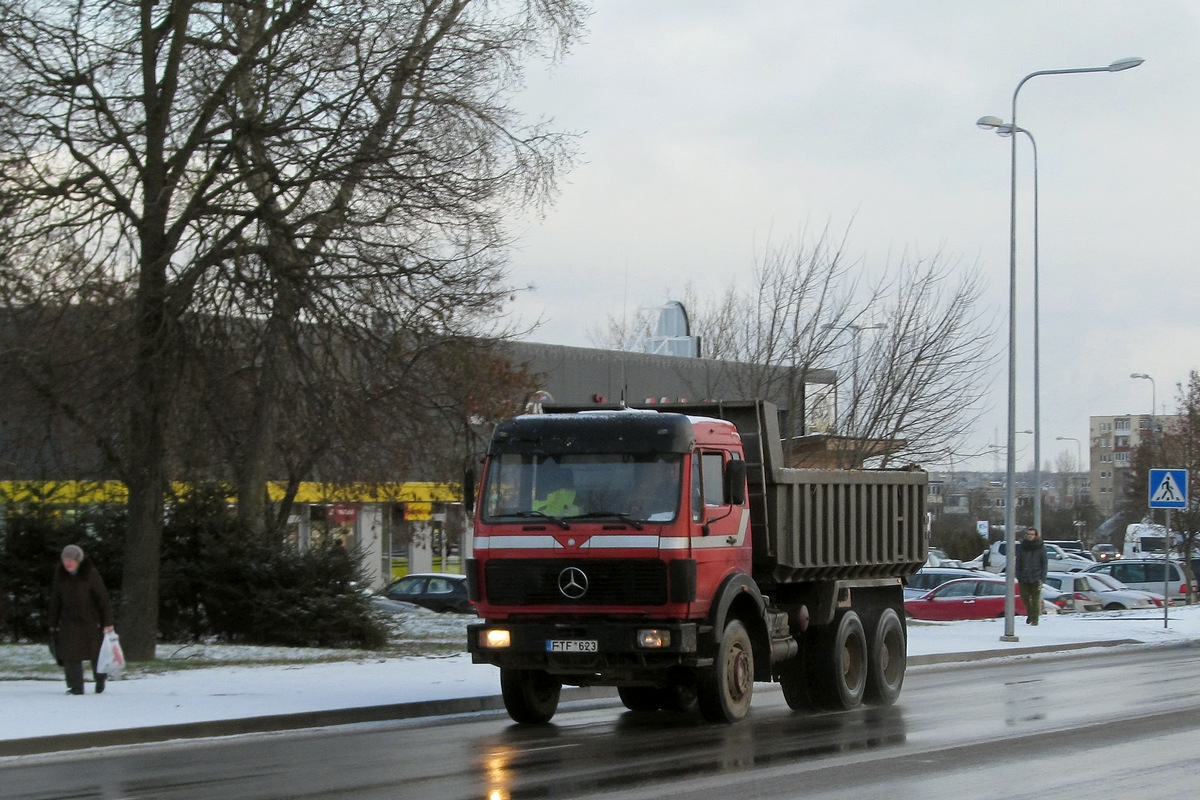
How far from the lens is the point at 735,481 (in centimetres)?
1380

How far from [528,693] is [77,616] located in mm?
4726

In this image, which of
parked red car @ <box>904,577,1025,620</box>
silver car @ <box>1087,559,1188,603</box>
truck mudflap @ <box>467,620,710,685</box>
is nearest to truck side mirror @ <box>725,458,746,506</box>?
truck mudflap @ <box>467,620,710,685</box>

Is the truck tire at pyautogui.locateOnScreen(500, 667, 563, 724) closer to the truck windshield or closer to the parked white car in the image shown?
the truck windshield

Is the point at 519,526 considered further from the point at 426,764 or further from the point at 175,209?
the point at 175,209

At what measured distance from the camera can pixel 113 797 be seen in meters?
9.75

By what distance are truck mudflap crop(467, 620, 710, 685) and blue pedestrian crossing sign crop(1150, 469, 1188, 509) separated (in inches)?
743

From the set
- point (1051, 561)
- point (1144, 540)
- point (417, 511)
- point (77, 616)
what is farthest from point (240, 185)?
point (1144, 540)

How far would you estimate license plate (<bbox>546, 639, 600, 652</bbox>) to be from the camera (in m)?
13.1

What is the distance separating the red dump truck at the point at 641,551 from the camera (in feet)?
43.1

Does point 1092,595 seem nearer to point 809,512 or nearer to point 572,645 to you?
point 809,512

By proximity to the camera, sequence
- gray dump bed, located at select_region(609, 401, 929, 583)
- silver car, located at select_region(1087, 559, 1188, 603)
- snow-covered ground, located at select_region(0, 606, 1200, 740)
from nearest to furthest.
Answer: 1. snow-covered ground, located at select_region(0, 606, 1200, 740)
2. gray dump bed, located at select_region(609, 401, 929, 583)
3. silver car, located at select_region(1087, 559, 1188, 603)

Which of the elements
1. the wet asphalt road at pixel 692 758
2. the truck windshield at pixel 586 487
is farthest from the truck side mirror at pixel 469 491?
the wet asphalt road at pixel 692 758

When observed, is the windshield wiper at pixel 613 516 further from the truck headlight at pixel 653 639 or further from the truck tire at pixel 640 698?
the truck tire at pixel 640 698

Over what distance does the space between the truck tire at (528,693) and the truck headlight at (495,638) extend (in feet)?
1.48
